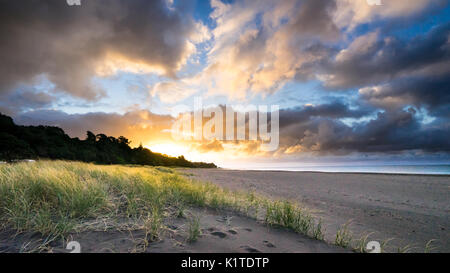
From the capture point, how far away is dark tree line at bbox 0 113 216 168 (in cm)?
2078

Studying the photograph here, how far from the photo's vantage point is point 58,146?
33.5 m

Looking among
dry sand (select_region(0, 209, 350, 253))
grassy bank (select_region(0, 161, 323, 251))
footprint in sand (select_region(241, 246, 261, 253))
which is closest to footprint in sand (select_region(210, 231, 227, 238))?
dry sand (select_region(0, 209, 350, 253))

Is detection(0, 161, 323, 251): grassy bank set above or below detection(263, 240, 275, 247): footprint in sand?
above

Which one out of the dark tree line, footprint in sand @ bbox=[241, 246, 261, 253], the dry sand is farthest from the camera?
the dark tree line

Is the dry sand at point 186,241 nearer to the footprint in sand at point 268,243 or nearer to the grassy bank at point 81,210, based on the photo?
the footprint in sand at point 268,243

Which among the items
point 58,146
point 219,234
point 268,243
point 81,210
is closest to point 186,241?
point 219,234

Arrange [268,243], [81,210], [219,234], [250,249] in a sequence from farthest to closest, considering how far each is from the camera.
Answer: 1. [81,210]
2. [219,234]
3. [268,243]
4. [250,249]

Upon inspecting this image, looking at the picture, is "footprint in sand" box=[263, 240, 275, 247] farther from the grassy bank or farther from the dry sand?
the grassy bank

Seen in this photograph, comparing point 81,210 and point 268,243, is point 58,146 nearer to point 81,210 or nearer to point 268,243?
point 81,210

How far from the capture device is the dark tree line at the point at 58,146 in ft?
68.2

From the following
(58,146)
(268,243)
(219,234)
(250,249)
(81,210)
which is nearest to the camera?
(250,249)

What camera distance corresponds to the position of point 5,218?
2602 mm
